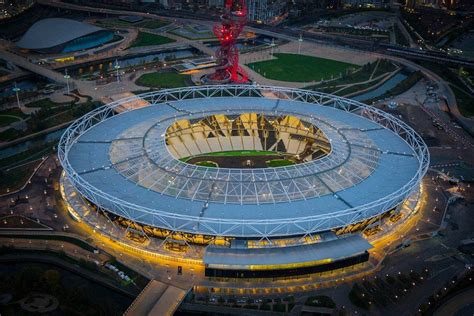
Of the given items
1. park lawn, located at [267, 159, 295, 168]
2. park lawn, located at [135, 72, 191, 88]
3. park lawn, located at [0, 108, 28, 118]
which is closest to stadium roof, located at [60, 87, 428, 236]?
park lawn, located at [267, 159, 295, 168]

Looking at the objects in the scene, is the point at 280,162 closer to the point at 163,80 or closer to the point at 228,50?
the point at 228,50

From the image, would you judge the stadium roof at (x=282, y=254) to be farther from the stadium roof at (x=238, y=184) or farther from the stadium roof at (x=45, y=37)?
the stadium roof at (x=45, y=37)

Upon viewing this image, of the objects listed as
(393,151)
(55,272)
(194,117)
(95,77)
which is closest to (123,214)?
(55,272)

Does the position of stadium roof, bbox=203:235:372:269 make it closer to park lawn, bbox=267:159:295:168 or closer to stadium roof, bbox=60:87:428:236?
stadium roof, bbox=60:87:428:236

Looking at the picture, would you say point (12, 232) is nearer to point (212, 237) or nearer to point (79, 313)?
point (79, 313)

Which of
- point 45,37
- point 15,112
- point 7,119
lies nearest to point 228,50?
point 15,112

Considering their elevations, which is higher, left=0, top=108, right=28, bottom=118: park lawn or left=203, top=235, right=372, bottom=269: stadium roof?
left=0, top=108, right=28, bottom=118: park lawn
